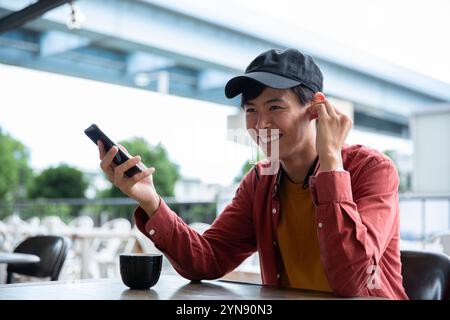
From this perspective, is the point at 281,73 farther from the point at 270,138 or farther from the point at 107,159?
the point at 107,159

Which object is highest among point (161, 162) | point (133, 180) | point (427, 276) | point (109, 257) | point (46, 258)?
point (161, 162)

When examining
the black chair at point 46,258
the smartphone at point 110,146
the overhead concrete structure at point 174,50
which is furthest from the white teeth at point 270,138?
the overhead concrete structure at point 174,50

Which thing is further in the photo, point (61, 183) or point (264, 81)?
point (61, 183)

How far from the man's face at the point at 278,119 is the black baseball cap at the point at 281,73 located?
33 mm

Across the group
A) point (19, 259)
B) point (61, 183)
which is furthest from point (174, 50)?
point (61, 183)

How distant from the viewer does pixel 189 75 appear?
11.3m

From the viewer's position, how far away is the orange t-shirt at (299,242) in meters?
1.33

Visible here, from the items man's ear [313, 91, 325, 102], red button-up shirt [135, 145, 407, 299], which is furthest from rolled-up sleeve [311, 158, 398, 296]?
man's ear [313, 91, 325, 102]

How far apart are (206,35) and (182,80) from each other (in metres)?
2.88

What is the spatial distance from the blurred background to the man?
202mm

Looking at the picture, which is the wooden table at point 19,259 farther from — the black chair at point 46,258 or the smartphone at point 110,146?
the smartphone at point 110,146

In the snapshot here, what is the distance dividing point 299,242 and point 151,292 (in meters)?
0.42

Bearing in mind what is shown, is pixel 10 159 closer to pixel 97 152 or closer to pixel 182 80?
pixel 182 80

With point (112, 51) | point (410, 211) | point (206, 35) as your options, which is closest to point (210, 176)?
point (410, 211)
